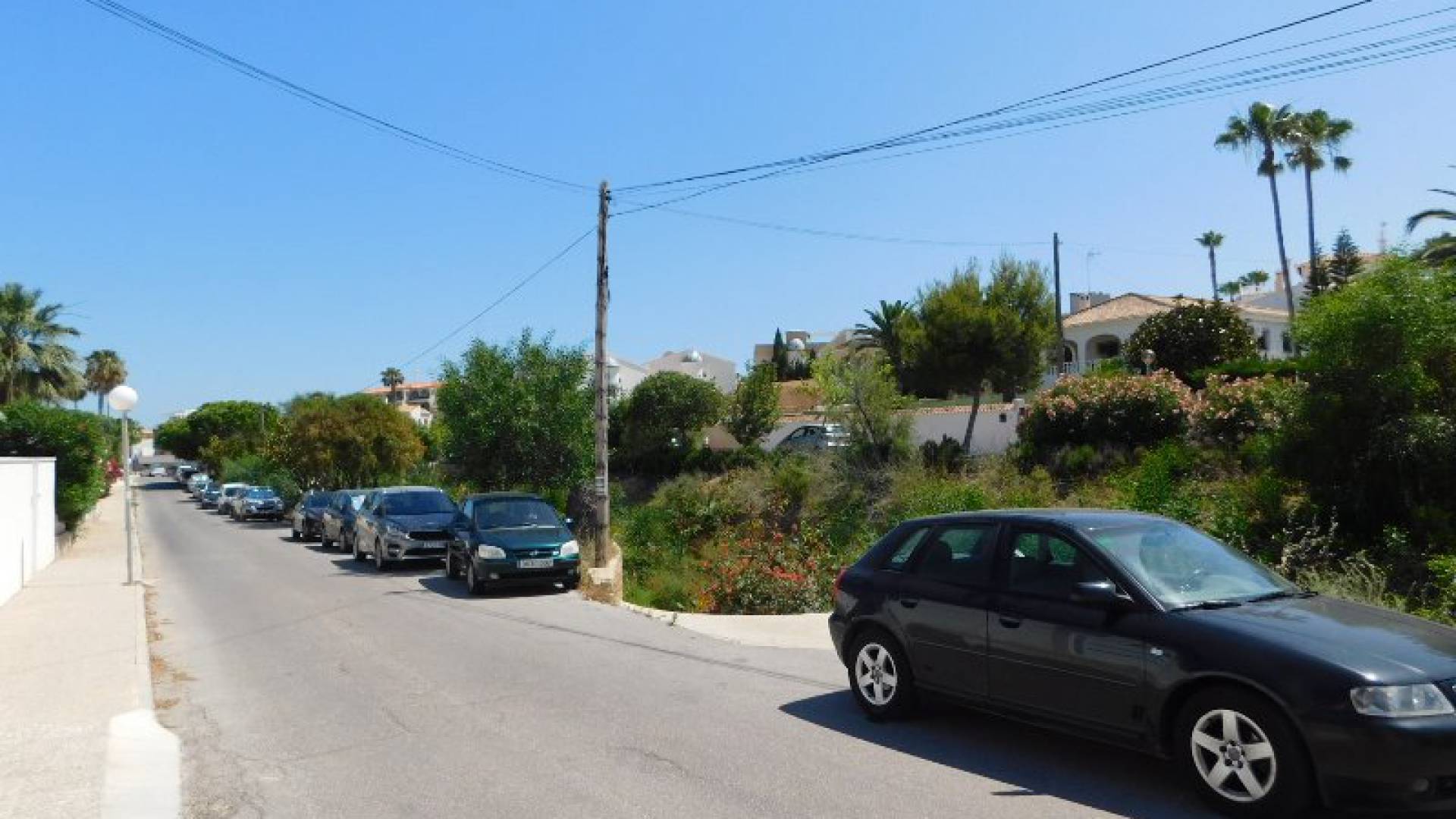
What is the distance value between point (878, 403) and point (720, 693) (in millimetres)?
19720

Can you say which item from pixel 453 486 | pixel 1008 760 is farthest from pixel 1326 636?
pixel 453 486

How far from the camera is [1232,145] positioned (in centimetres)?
4919

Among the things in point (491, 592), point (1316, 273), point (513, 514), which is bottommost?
point (491, 592)

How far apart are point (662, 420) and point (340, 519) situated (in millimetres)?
22286

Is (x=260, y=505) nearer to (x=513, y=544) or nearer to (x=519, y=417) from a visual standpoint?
(x=519, y=417)

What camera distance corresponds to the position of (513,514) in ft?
57.7

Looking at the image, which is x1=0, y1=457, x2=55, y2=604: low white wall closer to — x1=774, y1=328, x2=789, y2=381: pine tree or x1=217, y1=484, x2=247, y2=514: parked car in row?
x1=217, y1=484, x2=247, y2=514: parked car in row

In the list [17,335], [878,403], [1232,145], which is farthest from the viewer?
[1232,145]

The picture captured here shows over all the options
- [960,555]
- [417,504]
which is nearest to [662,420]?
[417,504]

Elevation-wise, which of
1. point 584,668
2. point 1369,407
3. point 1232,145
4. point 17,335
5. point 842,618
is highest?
point 1232,145

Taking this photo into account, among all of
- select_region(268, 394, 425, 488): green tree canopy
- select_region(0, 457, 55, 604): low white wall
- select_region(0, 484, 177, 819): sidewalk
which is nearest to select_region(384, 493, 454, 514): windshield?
select_region(0, 457, 55, 604): low white wall

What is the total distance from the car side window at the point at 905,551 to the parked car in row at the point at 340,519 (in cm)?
2027

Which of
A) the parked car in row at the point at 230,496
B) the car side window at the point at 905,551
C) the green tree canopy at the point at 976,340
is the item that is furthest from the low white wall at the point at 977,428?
the parked car in row at the point at 230,496

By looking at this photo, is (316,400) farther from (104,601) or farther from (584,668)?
(584,668)
